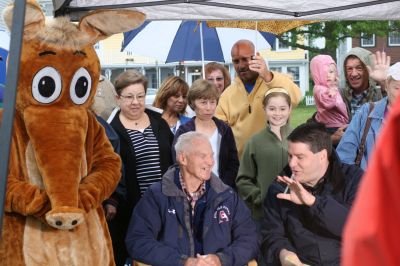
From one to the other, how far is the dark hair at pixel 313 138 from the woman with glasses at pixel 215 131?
3.67 ft

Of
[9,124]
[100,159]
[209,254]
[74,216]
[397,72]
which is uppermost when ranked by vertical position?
[397,72]

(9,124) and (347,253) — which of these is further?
(9,124)

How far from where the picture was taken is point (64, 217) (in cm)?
293

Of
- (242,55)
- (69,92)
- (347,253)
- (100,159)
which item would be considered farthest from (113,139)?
(347,253)

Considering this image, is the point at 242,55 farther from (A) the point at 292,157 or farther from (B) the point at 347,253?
(B) the point at 347,253

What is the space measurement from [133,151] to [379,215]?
360cm

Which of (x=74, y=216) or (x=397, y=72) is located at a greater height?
(x=397, y=72)

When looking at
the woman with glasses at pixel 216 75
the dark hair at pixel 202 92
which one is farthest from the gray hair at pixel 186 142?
the woman with glasses at pixel 216 75

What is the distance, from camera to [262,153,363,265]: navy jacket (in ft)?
11.4

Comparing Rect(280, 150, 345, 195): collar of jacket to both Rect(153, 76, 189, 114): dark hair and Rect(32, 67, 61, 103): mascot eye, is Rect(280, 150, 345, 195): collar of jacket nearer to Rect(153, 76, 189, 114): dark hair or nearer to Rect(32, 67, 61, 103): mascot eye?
Rect(32, 67, 61, 103): mascot eye

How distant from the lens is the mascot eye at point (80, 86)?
10.4ft

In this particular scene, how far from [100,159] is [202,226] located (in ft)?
2.53

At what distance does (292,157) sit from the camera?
3.61 metres

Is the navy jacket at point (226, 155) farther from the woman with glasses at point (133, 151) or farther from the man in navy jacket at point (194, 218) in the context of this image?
the man in navy jacket at point (194, 218)
